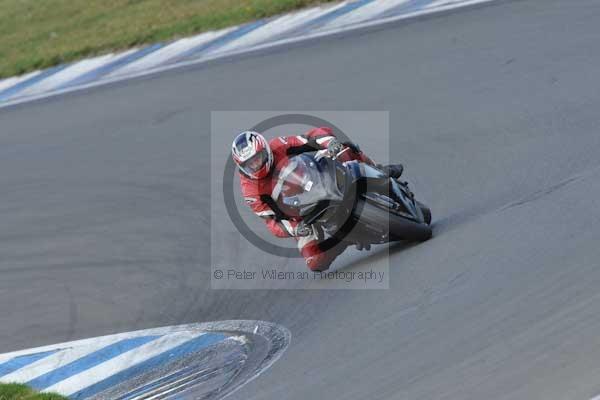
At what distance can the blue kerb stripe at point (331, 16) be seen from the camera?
16.0 metres

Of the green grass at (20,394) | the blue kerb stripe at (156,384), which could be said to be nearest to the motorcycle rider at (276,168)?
the blue kerb stripe at (156,384)

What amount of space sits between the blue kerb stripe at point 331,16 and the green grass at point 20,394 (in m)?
8.96

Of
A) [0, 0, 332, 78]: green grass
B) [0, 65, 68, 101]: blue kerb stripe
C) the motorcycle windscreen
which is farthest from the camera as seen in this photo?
[0, 0, 332, 78]: green grass

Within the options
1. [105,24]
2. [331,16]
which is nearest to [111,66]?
[105,24]

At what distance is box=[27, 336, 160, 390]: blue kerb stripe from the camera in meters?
8.48

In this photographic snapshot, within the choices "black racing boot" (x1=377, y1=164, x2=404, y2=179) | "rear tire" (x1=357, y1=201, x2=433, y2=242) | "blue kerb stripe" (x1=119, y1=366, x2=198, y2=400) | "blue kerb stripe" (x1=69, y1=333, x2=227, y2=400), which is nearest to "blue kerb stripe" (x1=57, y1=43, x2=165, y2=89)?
"black racing boot" (x1=377, y1=164, x2=404, y2=179)

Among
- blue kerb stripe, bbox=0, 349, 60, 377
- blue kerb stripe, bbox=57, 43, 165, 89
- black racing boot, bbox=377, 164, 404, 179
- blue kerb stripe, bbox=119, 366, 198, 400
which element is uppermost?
blue kerb stripe, bbox=57, 43, 165, 89

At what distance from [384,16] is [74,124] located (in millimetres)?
4841

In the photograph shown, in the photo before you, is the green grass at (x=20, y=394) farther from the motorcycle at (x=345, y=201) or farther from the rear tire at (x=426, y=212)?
the rear tire at (x=426, y=212)

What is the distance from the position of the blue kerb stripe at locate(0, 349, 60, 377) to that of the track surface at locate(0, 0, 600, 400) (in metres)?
0.36

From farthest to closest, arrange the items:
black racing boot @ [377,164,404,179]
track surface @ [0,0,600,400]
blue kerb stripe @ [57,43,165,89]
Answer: blue kerb stripe @ [57,43,165,89] → black racing boot @ [377,164,404,179] → track surface @ [0,0,600,400]

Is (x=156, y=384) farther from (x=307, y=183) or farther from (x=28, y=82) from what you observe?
(x=28, y=82)

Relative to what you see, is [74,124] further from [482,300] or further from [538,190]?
[482,300]

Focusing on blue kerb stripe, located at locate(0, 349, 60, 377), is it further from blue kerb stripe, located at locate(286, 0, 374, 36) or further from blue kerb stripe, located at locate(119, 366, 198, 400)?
blue kerb stripe, located at locate(286, 0, 374, 36)
